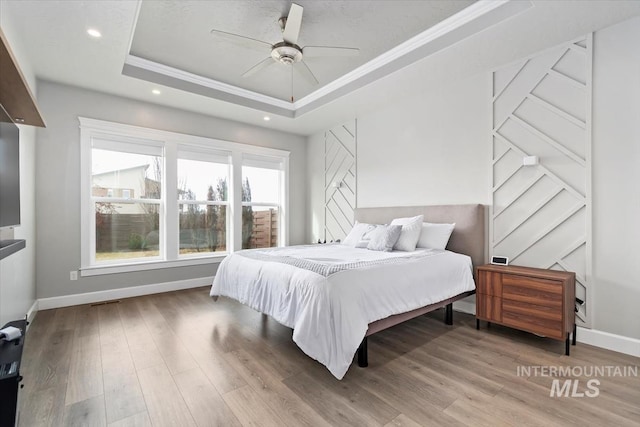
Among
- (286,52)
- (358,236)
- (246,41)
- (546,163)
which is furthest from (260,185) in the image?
(546,163)

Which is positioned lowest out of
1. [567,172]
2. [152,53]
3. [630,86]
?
[567,172]

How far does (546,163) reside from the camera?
2914 millimetres

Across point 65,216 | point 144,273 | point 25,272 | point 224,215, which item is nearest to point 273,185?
point 224,215

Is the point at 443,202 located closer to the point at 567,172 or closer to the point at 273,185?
the point at 567,172

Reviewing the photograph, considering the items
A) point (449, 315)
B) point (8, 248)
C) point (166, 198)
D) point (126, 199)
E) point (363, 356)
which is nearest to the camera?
point (8, 248)

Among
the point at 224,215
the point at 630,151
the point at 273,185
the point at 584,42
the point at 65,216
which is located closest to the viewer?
the point at 630,151

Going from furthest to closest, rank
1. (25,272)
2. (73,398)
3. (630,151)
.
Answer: (25,272) < (630,151) < (73,398)

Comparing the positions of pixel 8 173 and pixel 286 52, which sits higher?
pixel 286 52

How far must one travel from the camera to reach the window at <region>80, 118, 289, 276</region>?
3.95 m

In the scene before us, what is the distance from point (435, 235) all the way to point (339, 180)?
2215mm

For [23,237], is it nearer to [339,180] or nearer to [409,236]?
[409,236]

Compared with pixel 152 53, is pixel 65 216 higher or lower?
lower

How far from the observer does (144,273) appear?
13.8 ft

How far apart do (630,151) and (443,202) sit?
1.69 m
